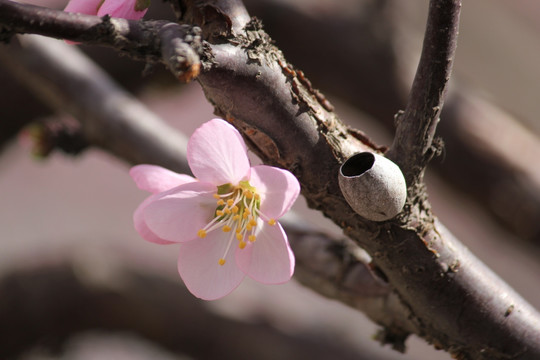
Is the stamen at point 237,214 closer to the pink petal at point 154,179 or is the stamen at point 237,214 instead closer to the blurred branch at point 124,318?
the pink petal at point 154,179

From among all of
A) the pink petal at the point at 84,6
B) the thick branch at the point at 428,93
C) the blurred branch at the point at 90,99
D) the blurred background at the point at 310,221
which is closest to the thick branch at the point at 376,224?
the thick branch at the point at 428,93

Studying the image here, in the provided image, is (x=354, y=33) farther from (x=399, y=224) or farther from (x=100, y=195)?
(x=100, y=195)

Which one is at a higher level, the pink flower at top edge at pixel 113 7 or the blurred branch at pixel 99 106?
the pink flower at top edge at pixel 113 7

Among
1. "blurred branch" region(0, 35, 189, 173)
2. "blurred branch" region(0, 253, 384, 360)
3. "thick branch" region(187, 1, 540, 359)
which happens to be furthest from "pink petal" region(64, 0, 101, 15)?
"blurred branch" region(0, 253, 384, 360)

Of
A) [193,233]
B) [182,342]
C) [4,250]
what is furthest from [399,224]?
[4,250]

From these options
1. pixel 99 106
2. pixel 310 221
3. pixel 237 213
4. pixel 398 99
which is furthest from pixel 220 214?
pixel 398 99

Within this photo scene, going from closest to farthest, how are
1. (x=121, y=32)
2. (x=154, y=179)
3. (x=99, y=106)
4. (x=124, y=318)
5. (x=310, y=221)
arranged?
1. (x=121, y=32)
2. (x=154, y=179)
3. (x=99, y=106)
4. (x=310, y=221)
5. (x=124, y=318)

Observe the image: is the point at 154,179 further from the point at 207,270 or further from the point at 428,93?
the point at 428,93

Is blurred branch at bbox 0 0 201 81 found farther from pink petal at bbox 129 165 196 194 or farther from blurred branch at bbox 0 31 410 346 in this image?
blurred branch at bbox 0 31 410 346
